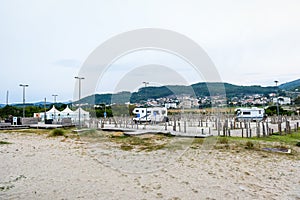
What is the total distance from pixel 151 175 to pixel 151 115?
19830 millimetres

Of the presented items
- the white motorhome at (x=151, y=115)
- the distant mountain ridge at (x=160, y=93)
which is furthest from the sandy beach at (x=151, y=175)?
the white motorhome at (x=151, y=115)

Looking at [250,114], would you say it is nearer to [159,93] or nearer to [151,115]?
[151,115]

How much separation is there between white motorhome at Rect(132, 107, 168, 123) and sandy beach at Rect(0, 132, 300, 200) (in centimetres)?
1612

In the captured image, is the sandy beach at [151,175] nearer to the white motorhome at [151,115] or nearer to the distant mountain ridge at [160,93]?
the distant mountain ridge at [160,93]

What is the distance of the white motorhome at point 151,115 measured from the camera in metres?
25.3

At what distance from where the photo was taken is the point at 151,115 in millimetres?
25969

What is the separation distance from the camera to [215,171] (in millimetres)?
6371

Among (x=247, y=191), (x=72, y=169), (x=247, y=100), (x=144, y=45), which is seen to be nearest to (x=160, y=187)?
(x=247, y=191)

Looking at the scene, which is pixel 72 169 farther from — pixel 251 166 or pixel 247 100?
pixel 247 100

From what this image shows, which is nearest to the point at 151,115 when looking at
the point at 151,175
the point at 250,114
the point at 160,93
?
the point at 160,93

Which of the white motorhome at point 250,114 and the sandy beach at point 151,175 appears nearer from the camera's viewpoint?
the sandy beach at point 151,175

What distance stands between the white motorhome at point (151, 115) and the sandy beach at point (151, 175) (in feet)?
52.9

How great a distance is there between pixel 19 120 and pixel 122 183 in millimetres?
21330

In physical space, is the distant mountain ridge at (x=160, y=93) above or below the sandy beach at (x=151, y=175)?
above
